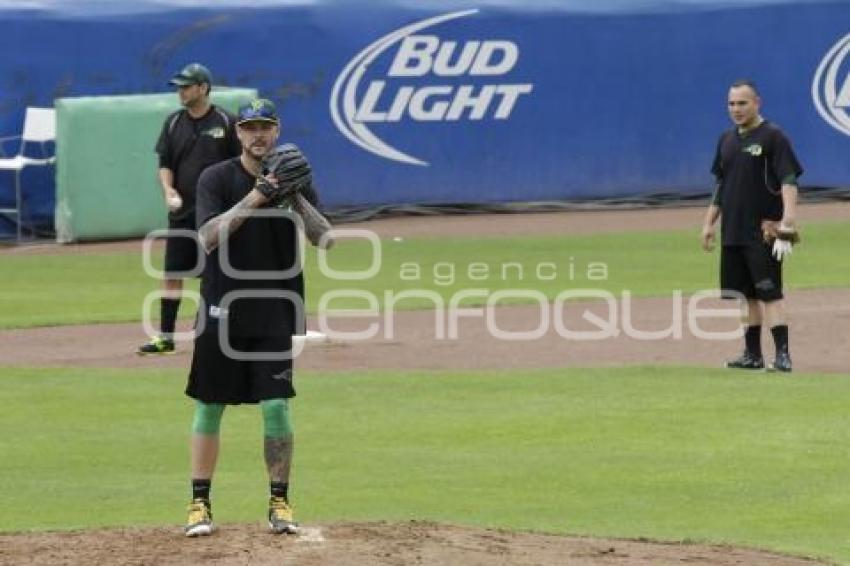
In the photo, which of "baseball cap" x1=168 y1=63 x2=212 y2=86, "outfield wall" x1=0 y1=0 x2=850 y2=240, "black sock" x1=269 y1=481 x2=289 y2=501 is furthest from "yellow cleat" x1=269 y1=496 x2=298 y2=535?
"outfield wall" x1=0 y1=0 x2=850 y2=240

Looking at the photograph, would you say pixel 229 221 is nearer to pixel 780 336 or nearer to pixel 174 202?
pixel 174 202

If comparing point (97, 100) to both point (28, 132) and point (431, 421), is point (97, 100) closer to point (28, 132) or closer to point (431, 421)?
point (28, 132)

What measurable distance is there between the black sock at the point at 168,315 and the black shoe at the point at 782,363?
4901 millimetres

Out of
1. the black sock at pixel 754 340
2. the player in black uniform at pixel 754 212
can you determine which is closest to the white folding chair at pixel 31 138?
Answer: the player in black uniform at pixel 754 212

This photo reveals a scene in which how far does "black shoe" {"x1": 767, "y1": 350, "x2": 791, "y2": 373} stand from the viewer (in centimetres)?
1658

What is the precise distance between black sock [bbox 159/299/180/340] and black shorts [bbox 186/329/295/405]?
7479 millimetres

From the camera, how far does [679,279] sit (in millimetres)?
23484

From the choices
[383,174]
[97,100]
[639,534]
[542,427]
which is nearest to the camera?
[639,534]

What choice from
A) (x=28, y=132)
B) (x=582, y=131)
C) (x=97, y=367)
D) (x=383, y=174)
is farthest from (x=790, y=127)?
(x=97, y=367)

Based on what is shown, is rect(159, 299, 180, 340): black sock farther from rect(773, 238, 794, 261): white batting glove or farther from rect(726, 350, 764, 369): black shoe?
rect(773, 238, 794, 261): white batting glove

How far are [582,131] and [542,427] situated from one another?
58.1 feet

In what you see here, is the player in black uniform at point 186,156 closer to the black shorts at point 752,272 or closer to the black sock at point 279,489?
the black shorts at point 752,272

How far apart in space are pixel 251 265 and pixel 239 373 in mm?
521

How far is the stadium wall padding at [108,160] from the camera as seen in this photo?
2703 cm
